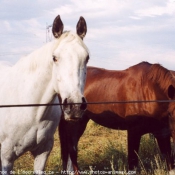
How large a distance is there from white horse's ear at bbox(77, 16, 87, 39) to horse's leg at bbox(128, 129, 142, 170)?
2294 millimetres

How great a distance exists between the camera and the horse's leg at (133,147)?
5.30m

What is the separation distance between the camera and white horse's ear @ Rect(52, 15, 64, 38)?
357 cm

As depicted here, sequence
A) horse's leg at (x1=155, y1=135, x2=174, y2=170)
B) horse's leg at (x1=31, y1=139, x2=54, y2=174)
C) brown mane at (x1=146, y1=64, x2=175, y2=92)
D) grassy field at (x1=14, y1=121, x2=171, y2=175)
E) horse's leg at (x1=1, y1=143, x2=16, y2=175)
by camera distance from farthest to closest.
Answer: grassy field at (x1=14, y1=121, x2=171, y2=175) → horse's leg at (x1=155, y1=135, x2=174, y2=170) → brown mane at (x1=146, y1=64, x2=175, y2=92) → horse's leg at (x1=31, y1=139, x2=54, y2=174) → horse's leg at (x1=1, y1=143, x2=16, y2=175)

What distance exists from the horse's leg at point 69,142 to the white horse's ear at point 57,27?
2.59 meters

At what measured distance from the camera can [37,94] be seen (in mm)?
3768

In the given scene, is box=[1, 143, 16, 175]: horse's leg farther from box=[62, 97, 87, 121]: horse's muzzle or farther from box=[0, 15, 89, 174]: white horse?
box=[62, 97, 87, 121]: horse's muzzle

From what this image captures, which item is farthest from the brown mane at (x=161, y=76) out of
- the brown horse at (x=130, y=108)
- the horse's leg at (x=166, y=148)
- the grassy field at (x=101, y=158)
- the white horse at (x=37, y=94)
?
the white horse at (x=37, y=94)

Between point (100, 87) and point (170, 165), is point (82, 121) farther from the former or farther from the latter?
point (170, 165)

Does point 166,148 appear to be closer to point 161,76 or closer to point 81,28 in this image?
point 161,76

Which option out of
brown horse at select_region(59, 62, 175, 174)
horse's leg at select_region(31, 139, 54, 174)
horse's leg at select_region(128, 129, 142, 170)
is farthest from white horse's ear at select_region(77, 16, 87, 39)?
horse's leg at select_region(128, 129, 142, 170)

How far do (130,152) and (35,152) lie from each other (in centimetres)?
189

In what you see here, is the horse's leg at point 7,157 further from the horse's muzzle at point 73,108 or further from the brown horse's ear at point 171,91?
the brown horse's ear at point 171,91

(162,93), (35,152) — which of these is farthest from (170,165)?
(35,152)

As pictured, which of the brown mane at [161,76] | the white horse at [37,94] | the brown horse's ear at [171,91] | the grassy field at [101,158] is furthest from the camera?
the grassy field at [101,158]
